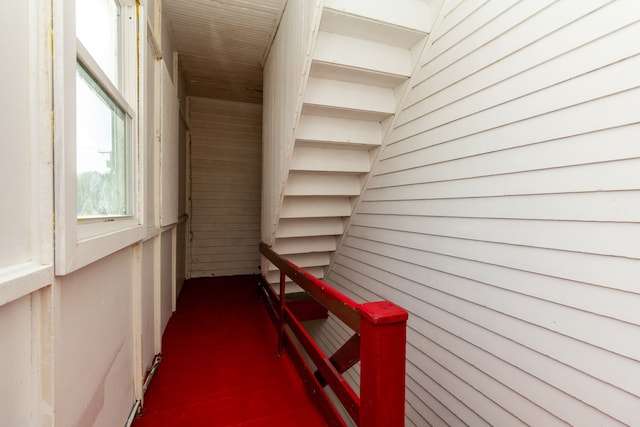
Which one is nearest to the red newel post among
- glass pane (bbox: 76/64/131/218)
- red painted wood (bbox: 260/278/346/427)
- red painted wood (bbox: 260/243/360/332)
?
red painted wood (bbox: 260/243/360/332)

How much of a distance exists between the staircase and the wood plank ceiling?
1.16m

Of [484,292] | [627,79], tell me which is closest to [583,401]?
[484,292]

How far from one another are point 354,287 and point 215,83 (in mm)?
3784

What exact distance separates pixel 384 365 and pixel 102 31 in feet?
6.48

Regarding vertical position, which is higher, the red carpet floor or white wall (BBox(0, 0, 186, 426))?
white wall (BBox(0, 0, 186, 426))

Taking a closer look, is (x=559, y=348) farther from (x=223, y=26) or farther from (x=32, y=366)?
(x=223, y=26)

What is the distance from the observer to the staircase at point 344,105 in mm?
1973

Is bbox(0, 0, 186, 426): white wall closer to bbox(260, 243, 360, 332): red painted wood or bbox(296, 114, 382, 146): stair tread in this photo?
bbox(260, 243, 360, 332): red painted wood

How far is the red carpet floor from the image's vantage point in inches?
66.6

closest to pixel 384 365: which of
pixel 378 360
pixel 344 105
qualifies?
pixel 378 360

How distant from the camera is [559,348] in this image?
1257mm

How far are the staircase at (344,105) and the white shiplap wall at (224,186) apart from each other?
2175 mm

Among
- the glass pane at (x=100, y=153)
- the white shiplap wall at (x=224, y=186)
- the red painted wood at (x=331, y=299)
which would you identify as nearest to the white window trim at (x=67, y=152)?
the glass pane at (x=100, y=153)

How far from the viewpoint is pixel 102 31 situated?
135 cm
